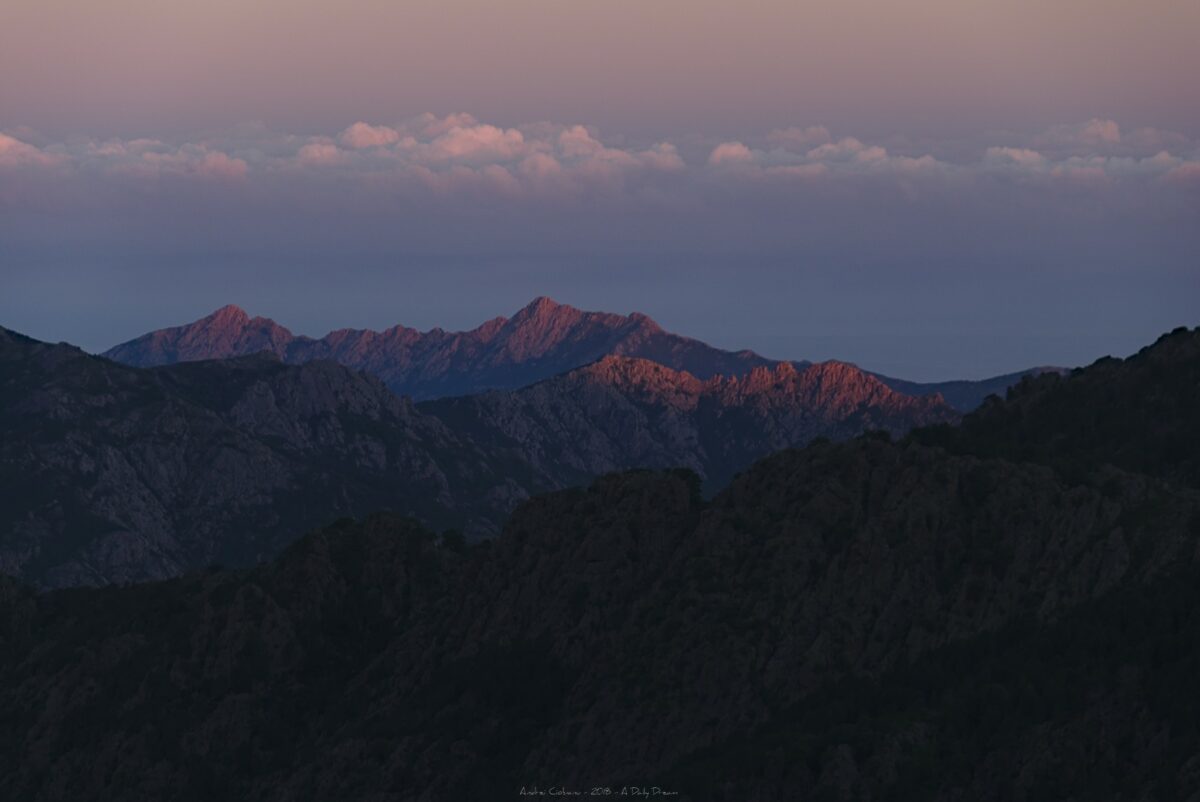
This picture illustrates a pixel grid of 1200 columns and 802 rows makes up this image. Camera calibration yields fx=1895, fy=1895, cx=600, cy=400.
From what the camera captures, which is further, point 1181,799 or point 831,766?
point 831,766

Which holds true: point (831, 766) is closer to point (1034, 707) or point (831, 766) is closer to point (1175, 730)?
point (1034, 707)

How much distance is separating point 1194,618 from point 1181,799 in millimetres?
28989

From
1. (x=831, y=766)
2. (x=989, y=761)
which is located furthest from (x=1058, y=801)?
(x=831, y=766)

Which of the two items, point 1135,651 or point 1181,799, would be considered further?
point 1135,651

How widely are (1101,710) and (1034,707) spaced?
25.5ft

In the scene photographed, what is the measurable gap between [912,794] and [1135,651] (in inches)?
1119

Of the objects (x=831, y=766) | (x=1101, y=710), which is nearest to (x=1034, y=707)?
(x=1101, y=710)

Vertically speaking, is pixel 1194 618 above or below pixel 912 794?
above

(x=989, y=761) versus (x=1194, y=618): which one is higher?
(x=1194, y=618)

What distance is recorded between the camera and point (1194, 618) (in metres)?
199

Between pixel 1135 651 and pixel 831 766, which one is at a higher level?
pixel 1135 651

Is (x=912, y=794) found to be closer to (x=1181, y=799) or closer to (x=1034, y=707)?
(x=1034, y=707)

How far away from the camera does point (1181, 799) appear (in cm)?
17488

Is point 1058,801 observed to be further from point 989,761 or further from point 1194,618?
point 1194,618
